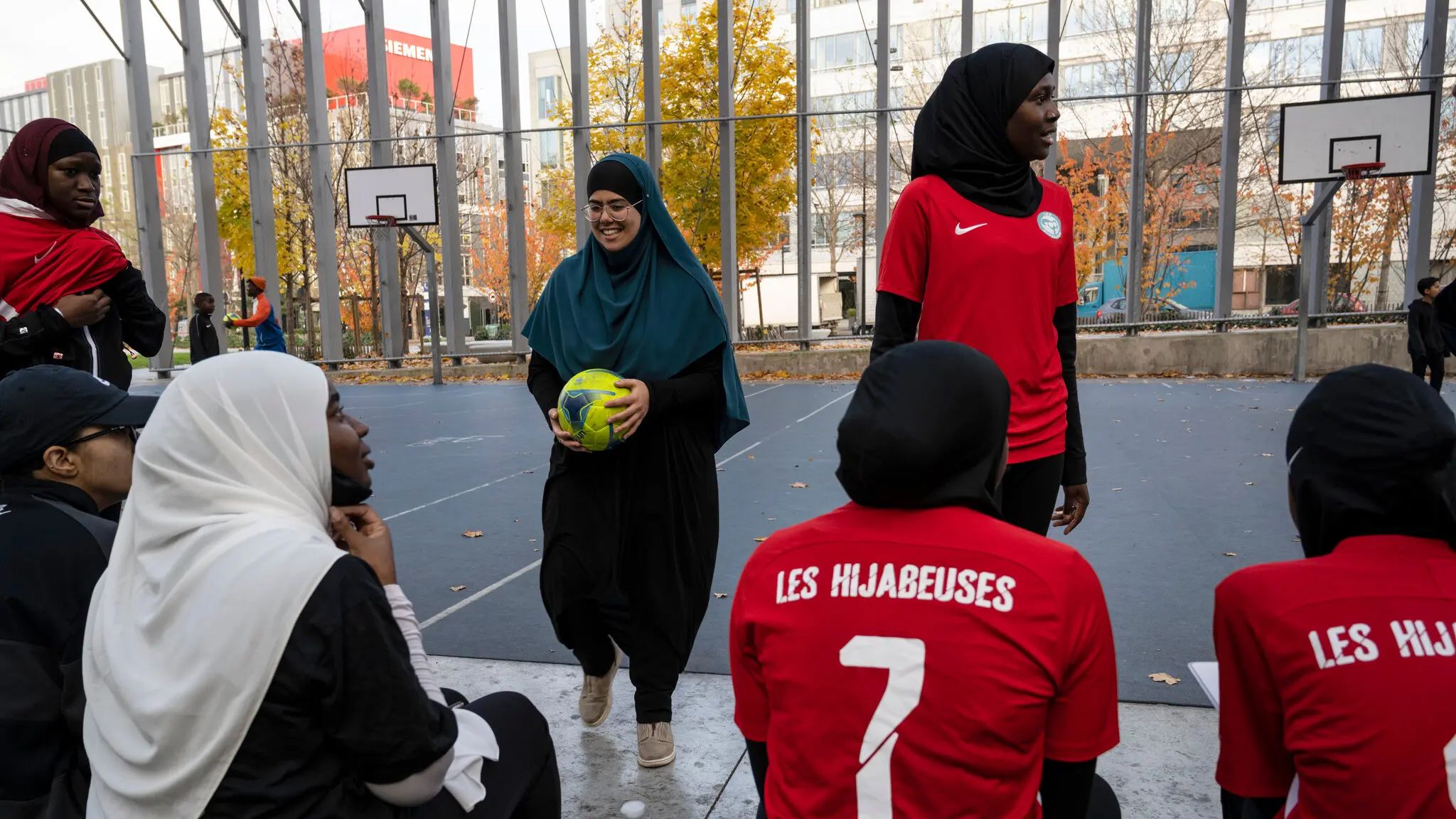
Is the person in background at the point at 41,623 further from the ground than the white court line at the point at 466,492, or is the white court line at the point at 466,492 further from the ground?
the person in background at the point at 41,623

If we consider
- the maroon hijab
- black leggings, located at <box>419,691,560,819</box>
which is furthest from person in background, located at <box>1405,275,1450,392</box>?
the maroon hijab

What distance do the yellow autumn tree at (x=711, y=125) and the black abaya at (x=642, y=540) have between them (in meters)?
15.6

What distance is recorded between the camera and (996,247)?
8.63 ft

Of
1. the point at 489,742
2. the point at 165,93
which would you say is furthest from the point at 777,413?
the point at 165,93

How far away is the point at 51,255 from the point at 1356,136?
15.9 meters

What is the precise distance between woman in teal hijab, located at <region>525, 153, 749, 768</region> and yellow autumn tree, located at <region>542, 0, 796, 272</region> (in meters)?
15.5

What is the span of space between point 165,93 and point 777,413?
178ft

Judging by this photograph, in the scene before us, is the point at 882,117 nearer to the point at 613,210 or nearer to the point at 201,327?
the point at 201,327

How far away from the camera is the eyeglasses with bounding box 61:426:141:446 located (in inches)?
88.4

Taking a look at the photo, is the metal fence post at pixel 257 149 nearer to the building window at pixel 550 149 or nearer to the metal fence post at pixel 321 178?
the metal fence post at pixel 321 178

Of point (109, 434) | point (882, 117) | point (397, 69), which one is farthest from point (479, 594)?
point (397, 69)

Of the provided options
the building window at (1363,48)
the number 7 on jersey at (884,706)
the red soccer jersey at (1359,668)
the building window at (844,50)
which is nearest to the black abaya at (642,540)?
the number 7 on jersey at (884,706)

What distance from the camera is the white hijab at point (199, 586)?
1.47m

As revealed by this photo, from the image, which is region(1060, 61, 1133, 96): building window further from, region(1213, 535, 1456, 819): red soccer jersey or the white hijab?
the white hijab
